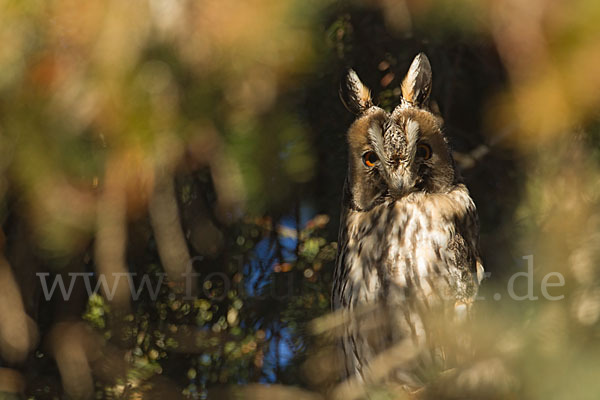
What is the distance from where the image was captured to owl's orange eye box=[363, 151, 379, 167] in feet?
6.08

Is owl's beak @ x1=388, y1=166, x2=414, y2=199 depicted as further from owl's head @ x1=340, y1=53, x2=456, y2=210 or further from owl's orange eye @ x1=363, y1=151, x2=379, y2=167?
owl's orange eye @ x1=363, y1=151, x2=379, y2=167

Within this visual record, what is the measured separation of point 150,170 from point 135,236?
21.8 inches

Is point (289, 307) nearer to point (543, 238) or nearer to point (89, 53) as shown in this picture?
point (89, 53)

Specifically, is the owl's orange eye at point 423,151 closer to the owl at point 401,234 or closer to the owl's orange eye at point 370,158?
the owl at point 401,234

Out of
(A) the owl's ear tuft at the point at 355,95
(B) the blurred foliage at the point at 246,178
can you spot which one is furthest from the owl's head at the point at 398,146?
(B) the blurred foliage at the point at 246,178

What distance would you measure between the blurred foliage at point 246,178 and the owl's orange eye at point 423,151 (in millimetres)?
207

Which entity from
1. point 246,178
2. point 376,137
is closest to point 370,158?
point 376,137

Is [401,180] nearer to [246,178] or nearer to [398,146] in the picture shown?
[398,146]

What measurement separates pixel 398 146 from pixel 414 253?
0.98 ft

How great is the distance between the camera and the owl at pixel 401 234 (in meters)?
1.73

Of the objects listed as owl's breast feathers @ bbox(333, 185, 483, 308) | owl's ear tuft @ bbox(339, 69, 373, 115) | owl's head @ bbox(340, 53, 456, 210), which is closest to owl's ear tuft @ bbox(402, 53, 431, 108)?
owl's head @ bbox(340, 53, 456, 210)

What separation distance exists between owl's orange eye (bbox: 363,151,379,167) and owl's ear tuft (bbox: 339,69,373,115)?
122 millimetres

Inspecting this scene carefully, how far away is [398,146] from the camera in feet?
5.65

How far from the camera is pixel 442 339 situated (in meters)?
0.79
